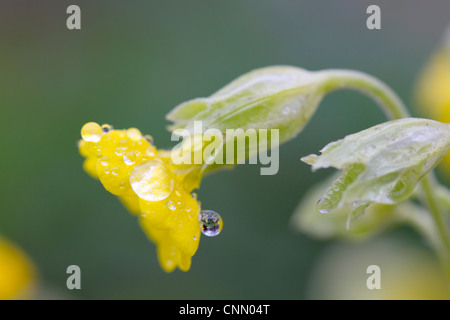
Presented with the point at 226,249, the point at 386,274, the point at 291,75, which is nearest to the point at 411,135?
the point at 291,75

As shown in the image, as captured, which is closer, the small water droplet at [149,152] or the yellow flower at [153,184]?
the yellow flower at [153,184]

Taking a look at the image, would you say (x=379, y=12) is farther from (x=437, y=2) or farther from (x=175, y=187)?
(x=175, y=187)

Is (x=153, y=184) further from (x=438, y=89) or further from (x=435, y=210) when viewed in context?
(x=438, y=89)

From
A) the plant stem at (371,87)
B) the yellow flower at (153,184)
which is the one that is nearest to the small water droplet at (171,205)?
the yellow flower at (153,184)

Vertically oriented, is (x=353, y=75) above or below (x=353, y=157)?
above

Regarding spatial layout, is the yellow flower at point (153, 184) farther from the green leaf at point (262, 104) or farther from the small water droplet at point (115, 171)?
the green leaf at point (262, 104)

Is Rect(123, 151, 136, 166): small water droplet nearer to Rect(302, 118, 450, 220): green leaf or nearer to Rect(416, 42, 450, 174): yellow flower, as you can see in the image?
Rect(302, 118, 450, 220): green leaf

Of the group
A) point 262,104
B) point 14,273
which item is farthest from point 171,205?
point 14,273
